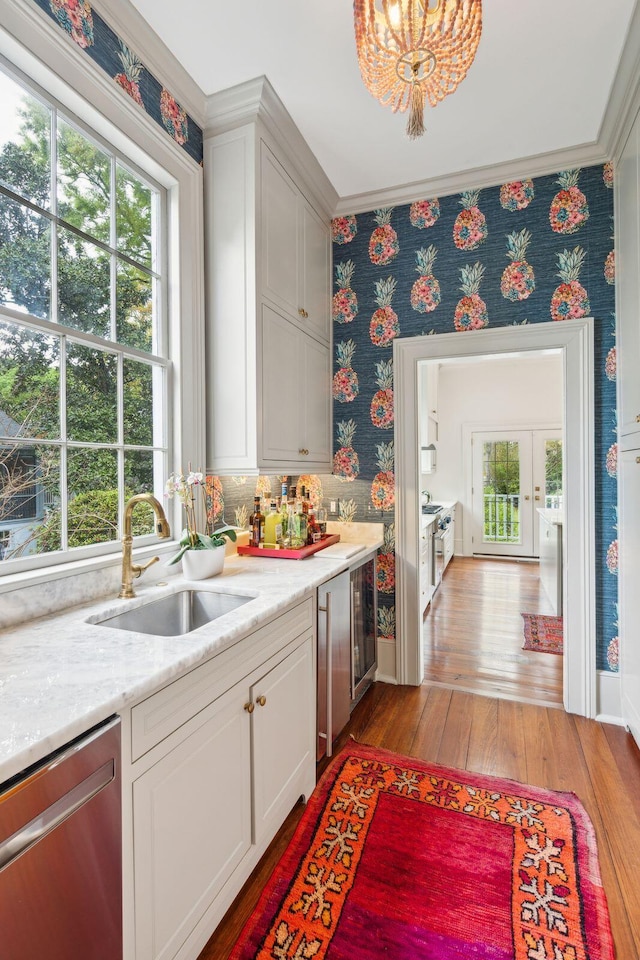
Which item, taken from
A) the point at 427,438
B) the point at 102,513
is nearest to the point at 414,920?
the point at 102,513

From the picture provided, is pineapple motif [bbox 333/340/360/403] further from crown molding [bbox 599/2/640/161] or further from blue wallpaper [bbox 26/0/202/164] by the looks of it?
crown molding [bbox 599/2/640/161]

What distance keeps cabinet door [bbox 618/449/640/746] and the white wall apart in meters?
4.57

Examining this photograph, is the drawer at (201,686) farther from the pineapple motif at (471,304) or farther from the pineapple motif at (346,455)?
the pineapple motif at (471,304)

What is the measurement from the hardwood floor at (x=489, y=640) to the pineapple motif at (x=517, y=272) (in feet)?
7.54

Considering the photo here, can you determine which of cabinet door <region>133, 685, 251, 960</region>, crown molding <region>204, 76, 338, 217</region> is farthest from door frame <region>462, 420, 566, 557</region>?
cabinet door <region>133, 685, 251, 960</region>

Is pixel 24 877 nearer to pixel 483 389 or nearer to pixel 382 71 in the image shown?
pixel 382 71

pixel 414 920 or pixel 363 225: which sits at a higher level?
pixel 363 225

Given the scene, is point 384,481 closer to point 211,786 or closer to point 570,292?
point 570,292

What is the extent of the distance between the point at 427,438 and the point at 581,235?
3.87 m

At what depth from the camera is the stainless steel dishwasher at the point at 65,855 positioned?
73 centimetres

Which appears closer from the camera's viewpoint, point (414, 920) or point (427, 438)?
point (414, 920)

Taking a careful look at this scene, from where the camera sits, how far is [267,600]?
1583mm

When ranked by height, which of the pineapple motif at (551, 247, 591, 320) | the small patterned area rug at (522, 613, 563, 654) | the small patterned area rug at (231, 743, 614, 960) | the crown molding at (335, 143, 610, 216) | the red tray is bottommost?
the small patterned area rug at (231, 743, 614, 960)

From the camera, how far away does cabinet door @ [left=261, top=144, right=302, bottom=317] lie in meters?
2.19
